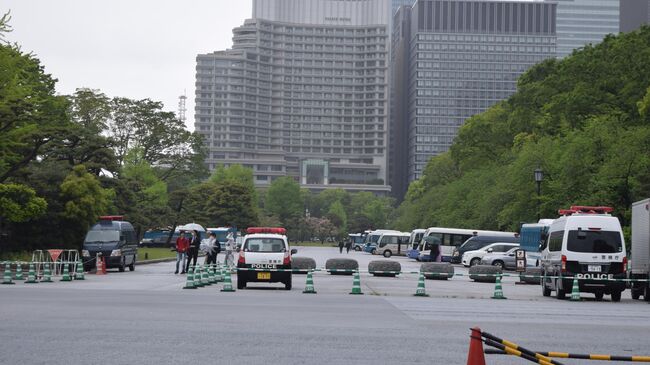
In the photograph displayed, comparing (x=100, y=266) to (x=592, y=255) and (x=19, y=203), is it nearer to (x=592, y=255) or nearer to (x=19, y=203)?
(x=19, y=203)

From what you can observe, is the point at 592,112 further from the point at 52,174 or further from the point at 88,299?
the point at 88,299

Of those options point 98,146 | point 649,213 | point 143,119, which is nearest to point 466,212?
point 143,119

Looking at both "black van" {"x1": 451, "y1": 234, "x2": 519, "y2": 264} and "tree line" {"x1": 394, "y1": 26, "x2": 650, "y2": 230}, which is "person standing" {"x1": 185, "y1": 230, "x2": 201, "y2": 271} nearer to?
"tree line" {"x1": 394, "y1": 26, "x2": 650, "y2": 230}

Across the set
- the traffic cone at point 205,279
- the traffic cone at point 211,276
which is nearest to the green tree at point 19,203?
the traffic cone at point 211,276

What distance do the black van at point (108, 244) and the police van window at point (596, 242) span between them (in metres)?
21.5

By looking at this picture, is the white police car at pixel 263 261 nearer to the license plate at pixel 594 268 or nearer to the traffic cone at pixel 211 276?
the traffic cone at pixel 211 276

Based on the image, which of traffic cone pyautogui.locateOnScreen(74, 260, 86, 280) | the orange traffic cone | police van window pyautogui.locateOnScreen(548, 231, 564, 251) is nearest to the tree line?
police van window pyautogui.locateOnScreen(548, 231, 564, 251)

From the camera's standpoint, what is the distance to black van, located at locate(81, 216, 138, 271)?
44.4 meters

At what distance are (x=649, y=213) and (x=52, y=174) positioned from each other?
2949 centimetres

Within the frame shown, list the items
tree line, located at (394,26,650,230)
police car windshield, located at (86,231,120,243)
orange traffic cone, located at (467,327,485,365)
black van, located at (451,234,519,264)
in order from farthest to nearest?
black van, located at (451,234,519,264) < tree line, located at (394,26,650,230) < police car windshield, located at (86,231,120,243) < orange traffic cone, located at (467,327,485,365)

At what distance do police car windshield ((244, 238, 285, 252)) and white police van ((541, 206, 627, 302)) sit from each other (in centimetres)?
857

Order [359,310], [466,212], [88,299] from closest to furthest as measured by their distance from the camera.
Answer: [359,310] → [88,299] → [466,212]

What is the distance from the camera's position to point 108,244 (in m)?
45.1

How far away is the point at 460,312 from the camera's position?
75.6 ft
